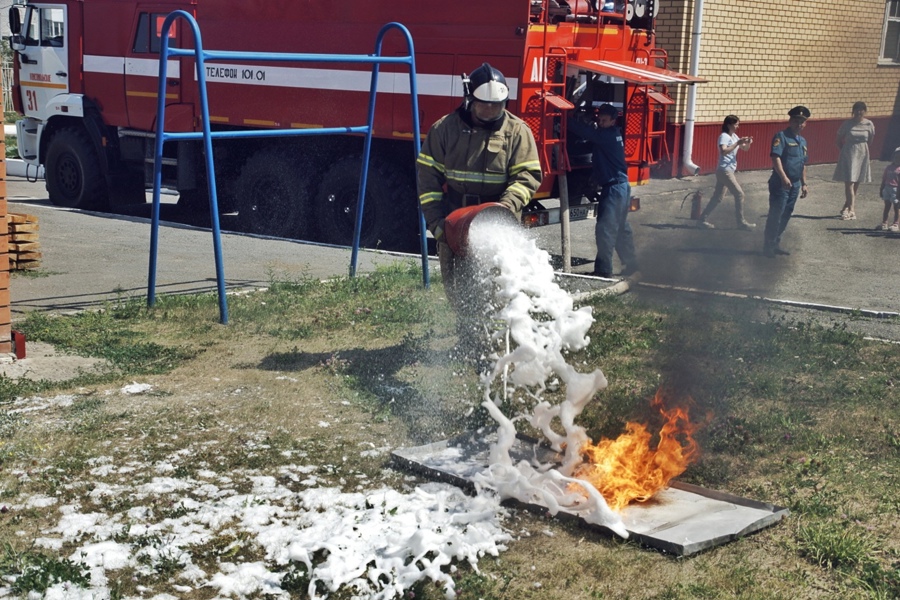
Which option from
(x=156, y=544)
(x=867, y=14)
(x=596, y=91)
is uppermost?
(x=867, y=14)

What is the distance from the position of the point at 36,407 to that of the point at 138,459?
113cm

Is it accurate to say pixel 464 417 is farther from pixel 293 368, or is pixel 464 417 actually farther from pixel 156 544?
pixel 156 544

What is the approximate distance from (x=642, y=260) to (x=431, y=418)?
6628 millimetres

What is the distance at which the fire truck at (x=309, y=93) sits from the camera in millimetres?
11039

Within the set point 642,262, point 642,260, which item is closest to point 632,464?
point 642,262

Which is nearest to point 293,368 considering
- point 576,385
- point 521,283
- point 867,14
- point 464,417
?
point 464,417

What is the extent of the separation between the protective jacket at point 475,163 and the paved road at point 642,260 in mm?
3210

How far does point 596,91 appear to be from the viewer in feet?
39.8

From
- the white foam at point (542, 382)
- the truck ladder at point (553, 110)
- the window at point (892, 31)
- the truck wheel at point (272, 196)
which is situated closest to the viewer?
the white foam at point (542, 382)

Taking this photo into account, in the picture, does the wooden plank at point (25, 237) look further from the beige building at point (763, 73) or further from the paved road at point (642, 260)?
the beige building at point (763, 73)

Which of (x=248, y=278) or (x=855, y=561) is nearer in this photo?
(x=855, y=561)

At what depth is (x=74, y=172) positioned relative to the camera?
584 inches

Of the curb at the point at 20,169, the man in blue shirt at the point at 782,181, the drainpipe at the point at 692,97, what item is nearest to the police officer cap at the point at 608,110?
the man in blue shirt at the point at 782,181

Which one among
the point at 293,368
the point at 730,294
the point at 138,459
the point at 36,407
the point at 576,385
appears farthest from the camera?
the point at 730,294
